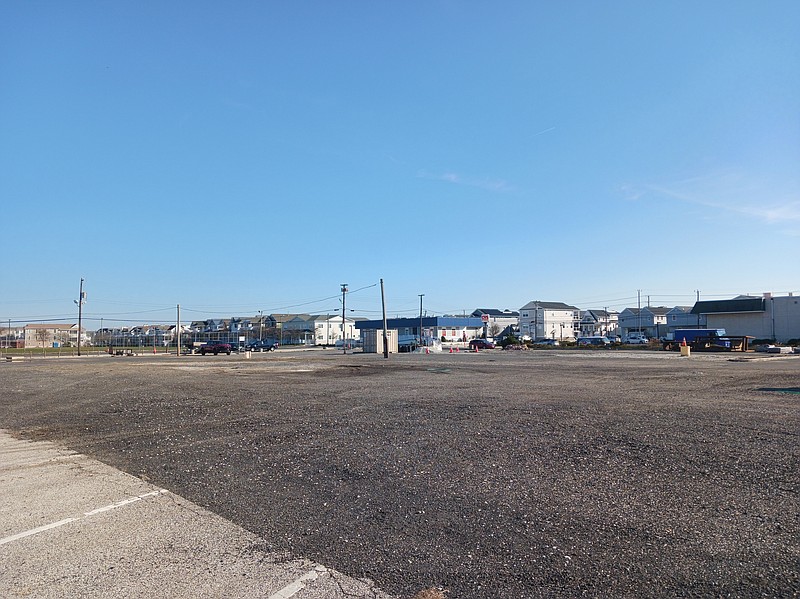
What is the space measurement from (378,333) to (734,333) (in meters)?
56.9

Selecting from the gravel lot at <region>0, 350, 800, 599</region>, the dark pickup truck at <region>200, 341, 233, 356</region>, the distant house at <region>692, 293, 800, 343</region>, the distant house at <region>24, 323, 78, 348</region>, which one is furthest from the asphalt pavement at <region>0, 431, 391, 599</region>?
the distant house at <region>24, 323, 78, 348</region>

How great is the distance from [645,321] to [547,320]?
21.9 meters

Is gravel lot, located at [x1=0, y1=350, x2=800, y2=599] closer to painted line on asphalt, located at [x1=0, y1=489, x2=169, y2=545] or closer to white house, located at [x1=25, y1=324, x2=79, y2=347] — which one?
painted line on asphalt, located at [x1=0, y1=489, x2=169, y2=545]

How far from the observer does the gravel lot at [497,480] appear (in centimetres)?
431

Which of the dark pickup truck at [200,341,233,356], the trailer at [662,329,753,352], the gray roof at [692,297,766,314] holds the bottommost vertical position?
the trailer at [662,329,753,352]

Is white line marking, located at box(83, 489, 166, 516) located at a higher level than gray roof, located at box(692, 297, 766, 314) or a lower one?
lower

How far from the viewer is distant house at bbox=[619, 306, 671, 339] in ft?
391

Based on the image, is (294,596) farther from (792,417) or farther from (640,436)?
(792,417)

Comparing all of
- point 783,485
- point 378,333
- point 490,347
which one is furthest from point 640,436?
point 490,347

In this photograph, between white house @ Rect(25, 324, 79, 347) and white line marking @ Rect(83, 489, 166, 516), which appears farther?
white house @ Rect(25, 324, 79, 347)

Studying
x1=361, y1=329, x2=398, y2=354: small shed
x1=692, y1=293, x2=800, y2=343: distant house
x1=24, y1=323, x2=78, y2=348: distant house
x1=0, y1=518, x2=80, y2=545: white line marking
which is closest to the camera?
x1=0, y1=518, x2=80, y2=545: white line marking

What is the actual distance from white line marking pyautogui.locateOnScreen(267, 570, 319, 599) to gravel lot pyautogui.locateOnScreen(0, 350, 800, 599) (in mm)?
253

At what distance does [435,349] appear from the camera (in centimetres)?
7131

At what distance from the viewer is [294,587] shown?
4094 mm
